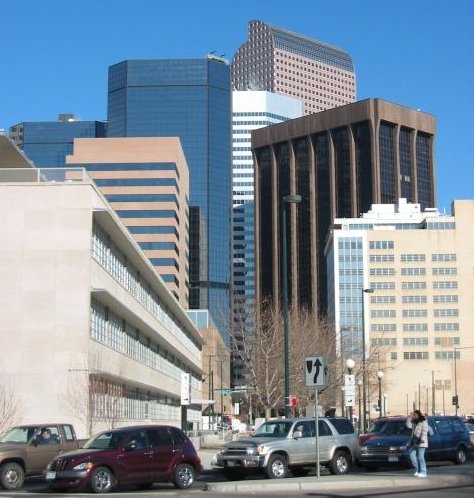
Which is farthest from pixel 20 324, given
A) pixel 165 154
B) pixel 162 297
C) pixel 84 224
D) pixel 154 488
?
pixel 165 154

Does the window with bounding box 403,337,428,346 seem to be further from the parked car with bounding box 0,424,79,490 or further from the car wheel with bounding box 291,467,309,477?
the parked car with bounding box 0,424,79,490

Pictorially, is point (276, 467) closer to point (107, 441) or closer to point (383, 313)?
point (107, 441)

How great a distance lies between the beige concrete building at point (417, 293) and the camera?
156 metres

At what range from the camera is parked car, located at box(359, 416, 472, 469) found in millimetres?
Answer: 26141

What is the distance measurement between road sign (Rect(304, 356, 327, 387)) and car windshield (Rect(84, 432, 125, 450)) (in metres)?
4.79

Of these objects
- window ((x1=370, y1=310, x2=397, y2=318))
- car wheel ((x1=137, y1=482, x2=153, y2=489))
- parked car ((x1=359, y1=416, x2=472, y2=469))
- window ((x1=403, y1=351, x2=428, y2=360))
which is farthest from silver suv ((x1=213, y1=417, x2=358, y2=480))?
window ((x1=403, y1=351, x2=428, y2=360))

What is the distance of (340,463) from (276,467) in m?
2.30

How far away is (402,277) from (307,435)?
138 m

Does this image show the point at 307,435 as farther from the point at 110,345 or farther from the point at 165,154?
the point at 165,154

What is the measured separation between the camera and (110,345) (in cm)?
4881

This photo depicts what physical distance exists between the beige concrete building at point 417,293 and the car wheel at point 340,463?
435ft

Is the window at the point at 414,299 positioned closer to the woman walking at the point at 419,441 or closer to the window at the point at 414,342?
the window at the point at 414,342

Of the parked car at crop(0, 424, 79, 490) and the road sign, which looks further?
the parked car at crop(0, 424, 79, 490)

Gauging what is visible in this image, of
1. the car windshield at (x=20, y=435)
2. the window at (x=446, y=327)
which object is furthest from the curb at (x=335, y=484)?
the window at (x=446, y=327)
